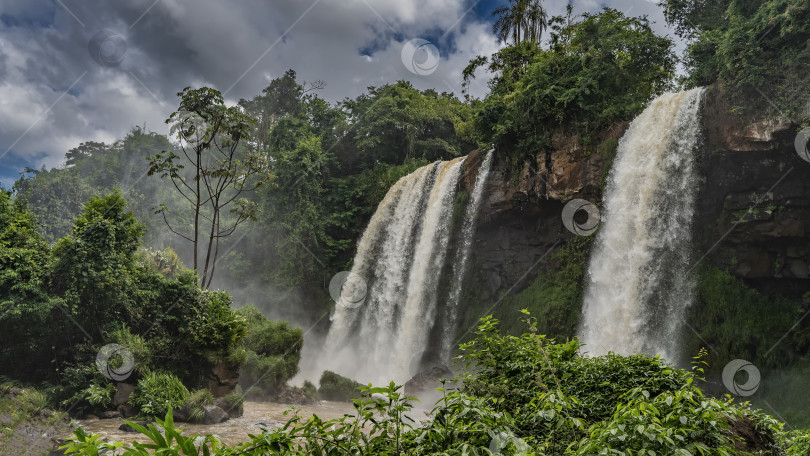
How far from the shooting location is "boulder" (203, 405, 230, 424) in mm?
10348

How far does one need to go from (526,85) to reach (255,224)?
18436 millimetres

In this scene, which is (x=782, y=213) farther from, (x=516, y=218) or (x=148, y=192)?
(x=148, y=192)

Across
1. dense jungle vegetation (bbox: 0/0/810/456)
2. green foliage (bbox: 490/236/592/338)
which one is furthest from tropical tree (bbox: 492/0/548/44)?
green foliage (bbox: 490/236/592/338)

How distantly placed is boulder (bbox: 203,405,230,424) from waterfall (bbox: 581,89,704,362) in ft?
29.5

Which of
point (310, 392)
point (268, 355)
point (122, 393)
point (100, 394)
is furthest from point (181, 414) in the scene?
point (310, 392)

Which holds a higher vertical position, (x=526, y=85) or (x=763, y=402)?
(x=526, y=85)

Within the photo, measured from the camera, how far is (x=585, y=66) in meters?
15.4

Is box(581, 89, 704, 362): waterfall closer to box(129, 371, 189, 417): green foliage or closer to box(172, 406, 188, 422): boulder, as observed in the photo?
box(172, 406, 188, 422): boulder

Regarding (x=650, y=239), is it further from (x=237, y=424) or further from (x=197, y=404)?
(x=197, y=404)

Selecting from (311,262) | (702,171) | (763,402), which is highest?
(702,171)

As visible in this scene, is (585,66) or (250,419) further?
(585,66)

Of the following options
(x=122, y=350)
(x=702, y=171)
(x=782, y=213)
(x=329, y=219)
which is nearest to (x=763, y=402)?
(x=782, y=213)

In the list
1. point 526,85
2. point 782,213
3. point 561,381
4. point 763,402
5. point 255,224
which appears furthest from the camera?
point 255,224

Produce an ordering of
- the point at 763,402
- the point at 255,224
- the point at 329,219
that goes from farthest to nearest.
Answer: the point at 255,224 → the point at 329,219 → the point at 763,402
